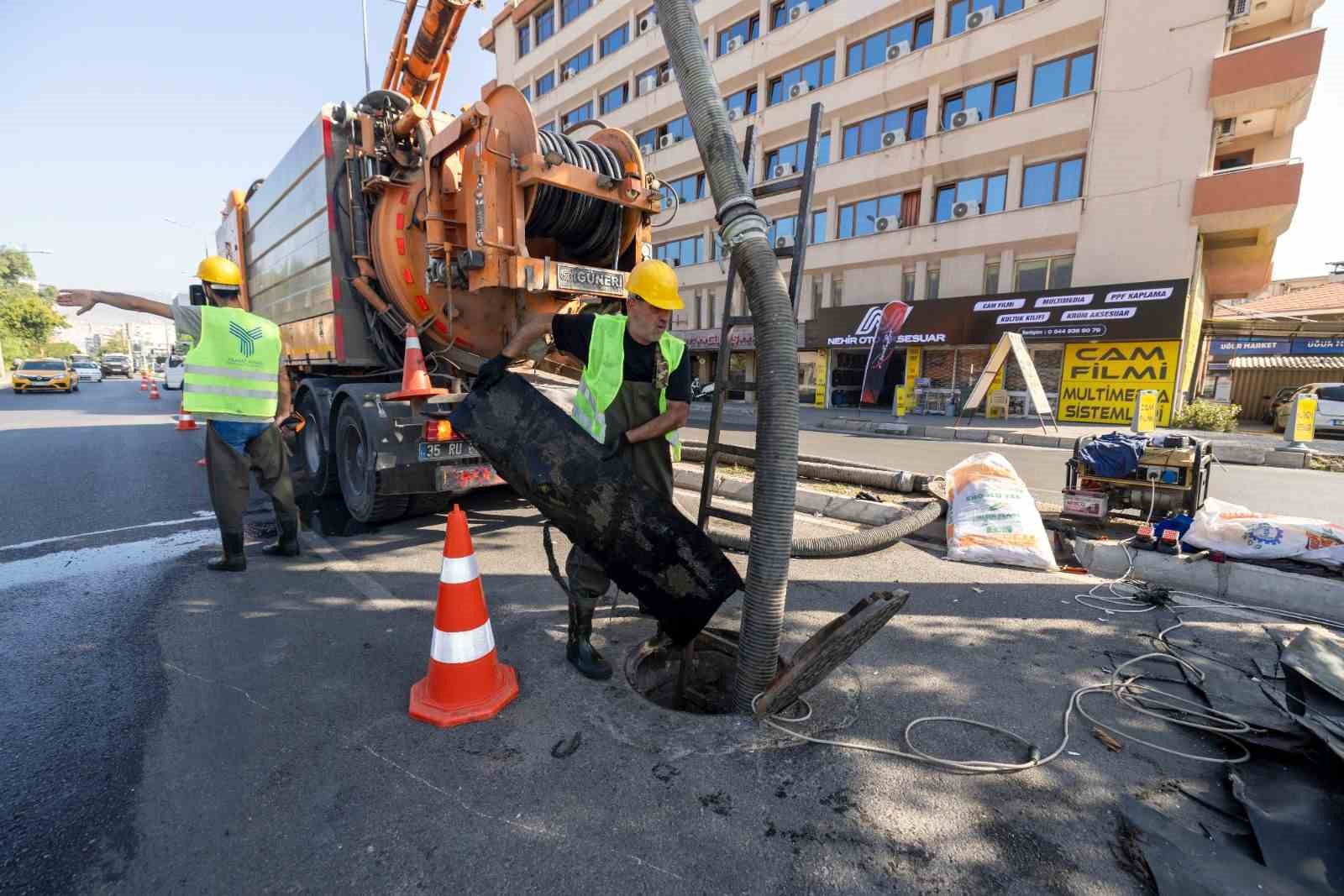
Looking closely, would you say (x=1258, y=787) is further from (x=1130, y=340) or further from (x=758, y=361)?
(x=1130, y=340)

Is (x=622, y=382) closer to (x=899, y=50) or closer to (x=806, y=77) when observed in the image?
(x=899, y=50)

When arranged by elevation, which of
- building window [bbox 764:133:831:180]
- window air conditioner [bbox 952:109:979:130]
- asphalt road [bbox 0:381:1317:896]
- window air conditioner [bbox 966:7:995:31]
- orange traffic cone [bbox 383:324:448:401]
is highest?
window air conditioner [bbox 966:7:995:31]

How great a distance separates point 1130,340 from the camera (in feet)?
51.4

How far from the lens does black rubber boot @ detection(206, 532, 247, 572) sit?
3.99m

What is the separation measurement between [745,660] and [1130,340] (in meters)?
18.0

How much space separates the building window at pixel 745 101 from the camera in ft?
76.8

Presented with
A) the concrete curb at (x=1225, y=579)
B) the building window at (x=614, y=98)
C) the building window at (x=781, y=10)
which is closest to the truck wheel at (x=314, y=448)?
the concrete curb at (x=1225, y=579)

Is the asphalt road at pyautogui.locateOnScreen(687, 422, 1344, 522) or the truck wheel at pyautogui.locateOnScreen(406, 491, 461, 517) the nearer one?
the truck wheel at pyautogui.locateOnScreen(406, 491, 461, 517)

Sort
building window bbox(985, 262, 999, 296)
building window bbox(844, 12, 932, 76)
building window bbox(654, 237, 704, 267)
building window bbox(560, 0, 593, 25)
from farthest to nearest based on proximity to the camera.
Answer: building window bbox(560, 0, 593, 25) → building window bbox(654, 237, 704, 267) → building window bbox(844, 12, 932, 76) → building window bbox(985, 262, 999, 296)

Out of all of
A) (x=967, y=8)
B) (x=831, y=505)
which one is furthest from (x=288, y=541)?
(x=967, y=8)

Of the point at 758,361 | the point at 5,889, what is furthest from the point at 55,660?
the point at 758,361

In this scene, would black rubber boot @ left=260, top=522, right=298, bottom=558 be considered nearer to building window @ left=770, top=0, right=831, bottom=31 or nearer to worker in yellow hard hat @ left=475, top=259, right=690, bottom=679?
worker in yellow hard hat @ left=475, top=259, right=690, bottom=679

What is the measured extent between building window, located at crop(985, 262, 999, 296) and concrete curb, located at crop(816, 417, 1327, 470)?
6.29 m

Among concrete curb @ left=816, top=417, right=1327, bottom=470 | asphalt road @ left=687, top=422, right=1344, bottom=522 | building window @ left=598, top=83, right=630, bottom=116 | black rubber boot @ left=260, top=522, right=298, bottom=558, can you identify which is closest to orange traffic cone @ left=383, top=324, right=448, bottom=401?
black rubber boot @ left=260, top=522, right=298, bottom=558
